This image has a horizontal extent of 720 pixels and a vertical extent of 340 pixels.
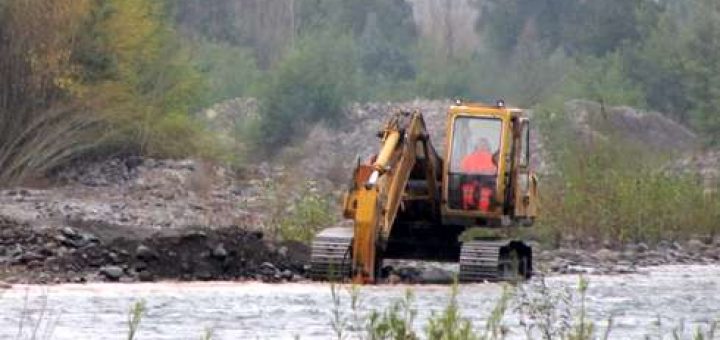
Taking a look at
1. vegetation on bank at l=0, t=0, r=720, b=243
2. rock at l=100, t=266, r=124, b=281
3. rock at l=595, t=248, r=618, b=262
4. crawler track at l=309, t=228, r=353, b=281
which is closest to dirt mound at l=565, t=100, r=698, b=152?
vegetation on bank at l=0, t=0, r=720, b=243

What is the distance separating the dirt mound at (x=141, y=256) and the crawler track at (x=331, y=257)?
1.88m

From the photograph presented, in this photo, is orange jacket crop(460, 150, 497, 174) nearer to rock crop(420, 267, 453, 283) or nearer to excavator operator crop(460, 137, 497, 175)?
excavator operator crop(460, 137, 497, 175)

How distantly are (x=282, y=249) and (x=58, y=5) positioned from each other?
17854mm

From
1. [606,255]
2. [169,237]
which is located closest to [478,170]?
[169,237]

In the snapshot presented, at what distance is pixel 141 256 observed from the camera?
26750 millimetres

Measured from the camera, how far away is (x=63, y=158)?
156 ft

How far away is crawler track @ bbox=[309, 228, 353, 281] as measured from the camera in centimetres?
2486

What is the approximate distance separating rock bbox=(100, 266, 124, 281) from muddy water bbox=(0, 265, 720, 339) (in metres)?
1.04

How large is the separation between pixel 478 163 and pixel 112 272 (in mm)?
5070

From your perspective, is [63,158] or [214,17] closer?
[63,158]

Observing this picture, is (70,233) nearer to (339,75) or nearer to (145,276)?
(145,276)

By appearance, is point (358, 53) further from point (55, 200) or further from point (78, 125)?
point (55, 200)

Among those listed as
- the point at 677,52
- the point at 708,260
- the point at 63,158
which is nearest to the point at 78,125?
the point at 63,158

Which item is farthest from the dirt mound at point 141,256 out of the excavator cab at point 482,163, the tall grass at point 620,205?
the tall grass at point 620,205
